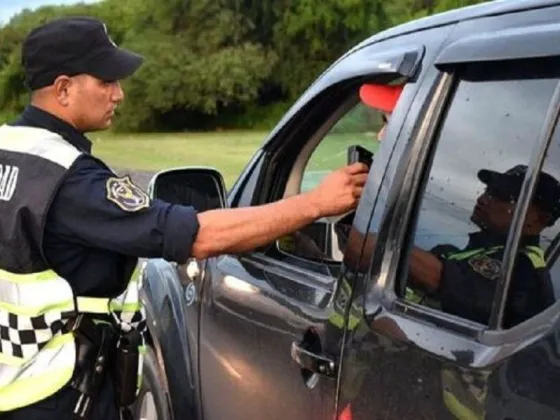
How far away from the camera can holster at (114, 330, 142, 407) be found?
3.18 meters

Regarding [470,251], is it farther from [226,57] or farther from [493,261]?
[226,57]

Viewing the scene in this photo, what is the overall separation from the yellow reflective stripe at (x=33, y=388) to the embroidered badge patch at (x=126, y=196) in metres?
0.51

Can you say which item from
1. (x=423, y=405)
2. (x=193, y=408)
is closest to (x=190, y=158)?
(x=193, y=408)

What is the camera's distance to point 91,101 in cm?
303

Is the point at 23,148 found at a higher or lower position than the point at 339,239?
higher

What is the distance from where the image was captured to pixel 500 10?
2.31 meters

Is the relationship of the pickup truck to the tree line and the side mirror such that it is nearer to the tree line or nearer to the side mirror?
the side mirror

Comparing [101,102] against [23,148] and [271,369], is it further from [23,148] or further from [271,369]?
[271,369]

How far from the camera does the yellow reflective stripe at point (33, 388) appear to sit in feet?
9.89

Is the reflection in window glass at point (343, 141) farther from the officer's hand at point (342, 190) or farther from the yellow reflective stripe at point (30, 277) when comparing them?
the yellow reflective stripe at point (30, 277)

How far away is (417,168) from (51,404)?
1240mm

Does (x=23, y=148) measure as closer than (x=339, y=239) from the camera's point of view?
Yes

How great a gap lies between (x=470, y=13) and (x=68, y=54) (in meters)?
1.07

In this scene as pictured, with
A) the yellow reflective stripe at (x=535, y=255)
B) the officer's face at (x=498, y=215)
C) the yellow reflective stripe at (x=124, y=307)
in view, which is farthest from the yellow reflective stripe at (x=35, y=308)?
the yellow reflective stripe at (x=535, y=255)
